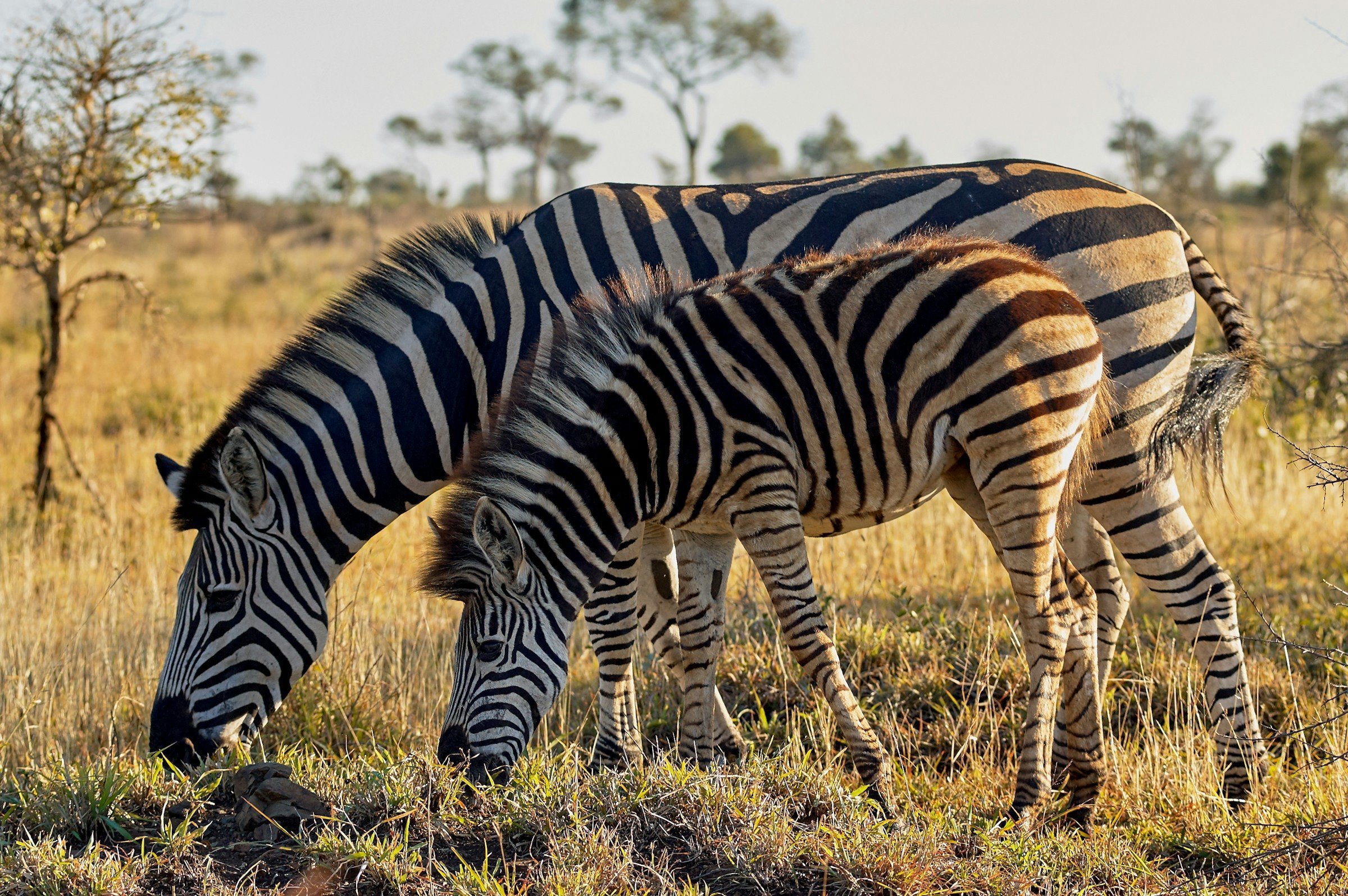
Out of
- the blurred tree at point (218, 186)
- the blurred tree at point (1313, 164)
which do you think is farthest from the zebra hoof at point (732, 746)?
the blurred tree at point (1313, 164)

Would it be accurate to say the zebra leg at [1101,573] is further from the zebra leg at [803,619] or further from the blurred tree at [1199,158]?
the blurred tree at [1199,158]

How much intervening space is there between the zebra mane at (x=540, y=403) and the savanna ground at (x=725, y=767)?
0.68 meters

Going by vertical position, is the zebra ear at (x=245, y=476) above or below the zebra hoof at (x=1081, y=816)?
above

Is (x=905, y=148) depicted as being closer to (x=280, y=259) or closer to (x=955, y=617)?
(x=280, y=259)

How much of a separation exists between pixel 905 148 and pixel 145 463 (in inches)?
1400

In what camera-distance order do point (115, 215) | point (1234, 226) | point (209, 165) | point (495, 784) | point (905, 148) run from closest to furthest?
1. point (495, 784)
2. point (209, 165)
3. point (115, 215)
4. point (1234, 226)
5. point (905, 148)

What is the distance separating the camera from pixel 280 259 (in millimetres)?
A: 25484

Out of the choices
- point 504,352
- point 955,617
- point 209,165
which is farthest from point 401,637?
point 209,165

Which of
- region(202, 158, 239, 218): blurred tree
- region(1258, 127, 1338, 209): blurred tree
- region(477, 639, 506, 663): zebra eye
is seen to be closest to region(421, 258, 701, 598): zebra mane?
region(477, 639, 506, 663): zebra eye

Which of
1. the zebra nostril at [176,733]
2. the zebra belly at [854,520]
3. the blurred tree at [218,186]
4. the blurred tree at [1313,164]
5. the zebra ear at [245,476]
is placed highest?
the blurred tree at [1313,164]

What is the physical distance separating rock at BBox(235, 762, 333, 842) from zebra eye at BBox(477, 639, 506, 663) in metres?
0.67

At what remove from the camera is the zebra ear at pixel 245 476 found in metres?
4.08

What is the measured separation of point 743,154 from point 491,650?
43194mm

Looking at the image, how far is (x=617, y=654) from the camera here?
471 centimetres
